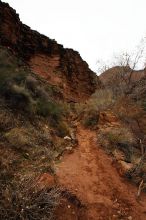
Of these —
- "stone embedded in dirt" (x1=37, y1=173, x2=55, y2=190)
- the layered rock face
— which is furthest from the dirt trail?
the layered rock face

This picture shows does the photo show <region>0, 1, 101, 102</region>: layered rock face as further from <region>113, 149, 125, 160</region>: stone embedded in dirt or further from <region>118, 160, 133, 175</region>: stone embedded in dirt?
<region>118, 160, 133, 175</region>: stone embedded in dirt

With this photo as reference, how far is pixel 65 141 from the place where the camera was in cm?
883

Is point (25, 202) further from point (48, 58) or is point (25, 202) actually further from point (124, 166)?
point (48, 58)

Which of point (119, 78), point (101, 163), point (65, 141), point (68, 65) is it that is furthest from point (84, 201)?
point (119, 78)

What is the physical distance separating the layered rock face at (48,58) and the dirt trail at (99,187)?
10.6 m

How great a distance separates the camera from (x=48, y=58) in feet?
63.2

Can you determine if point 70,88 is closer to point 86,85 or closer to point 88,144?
point 86,85

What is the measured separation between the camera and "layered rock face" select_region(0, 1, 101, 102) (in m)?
16.0

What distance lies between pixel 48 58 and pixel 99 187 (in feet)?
48.3

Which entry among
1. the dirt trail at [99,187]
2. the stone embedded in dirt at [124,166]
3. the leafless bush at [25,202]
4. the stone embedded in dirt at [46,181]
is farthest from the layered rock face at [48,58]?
the leafless bush at [25,202]

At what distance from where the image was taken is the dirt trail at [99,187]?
514cm

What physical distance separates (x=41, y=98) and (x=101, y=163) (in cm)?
417

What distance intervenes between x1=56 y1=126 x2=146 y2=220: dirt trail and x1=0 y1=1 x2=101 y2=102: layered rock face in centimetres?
1056

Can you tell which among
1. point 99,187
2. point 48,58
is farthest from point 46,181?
point 48,58
